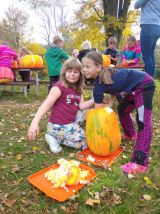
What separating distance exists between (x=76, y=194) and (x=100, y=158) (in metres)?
1.00

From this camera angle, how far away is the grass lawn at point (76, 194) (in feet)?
8.93

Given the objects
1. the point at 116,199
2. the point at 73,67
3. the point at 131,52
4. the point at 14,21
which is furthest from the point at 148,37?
the point at 14,21

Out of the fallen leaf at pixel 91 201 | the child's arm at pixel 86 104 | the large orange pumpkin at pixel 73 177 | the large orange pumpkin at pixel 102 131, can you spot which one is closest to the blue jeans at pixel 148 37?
the child's arm at pixel 86 104

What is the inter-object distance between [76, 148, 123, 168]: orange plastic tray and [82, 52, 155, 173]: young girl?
0.83ft

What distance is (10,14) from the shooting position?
29.3 m

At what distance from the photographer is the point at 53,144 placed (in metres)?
4.00

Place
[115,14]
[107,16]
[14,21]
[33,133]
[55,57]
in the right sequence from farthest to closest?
1. [14,21]
2. [115,14]
3. [107,16]
4. [55,57]
5. [33,133]

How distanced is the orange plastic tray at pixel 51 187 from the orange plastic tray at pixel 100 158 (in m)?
0.29

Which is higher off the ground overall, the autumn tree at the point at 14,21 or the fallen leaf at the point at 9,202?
the autumn tree at the point at 14,21

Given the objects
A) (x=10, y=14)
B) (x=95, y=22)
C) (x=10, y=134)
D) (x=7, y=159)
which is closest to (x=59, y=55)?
(x=10, y=134)

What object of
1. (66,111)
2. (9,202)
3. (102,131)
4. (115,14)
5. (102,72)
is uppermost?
(115,14)

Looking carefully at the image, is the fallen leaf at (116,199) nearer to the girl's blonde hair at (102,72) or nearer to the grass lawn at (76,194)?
the grass lawn at (76,194)

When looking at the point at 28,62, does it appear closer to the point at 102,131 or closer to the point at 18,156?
the point at 18,156

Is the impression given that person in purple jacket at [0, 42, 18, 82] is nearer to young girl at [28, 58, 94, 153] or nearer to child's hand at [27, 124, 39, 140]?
young girl at [28, 58, 94, 153]
